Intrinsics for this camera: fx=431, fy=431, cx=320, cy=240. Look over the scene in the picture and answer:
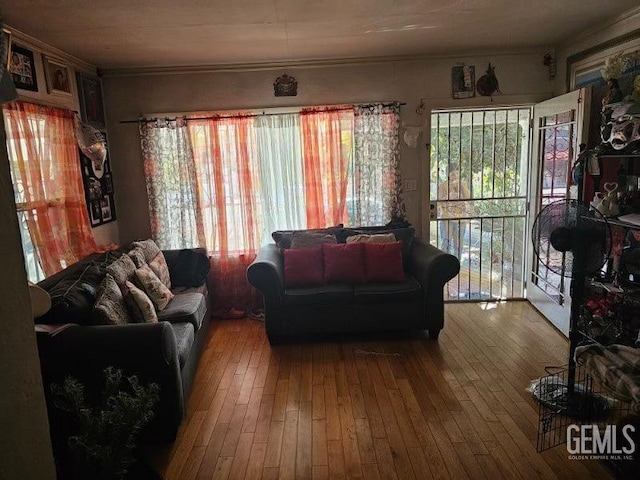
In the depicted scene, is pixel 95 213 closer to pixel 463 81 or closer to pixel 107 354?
pixel 107 354

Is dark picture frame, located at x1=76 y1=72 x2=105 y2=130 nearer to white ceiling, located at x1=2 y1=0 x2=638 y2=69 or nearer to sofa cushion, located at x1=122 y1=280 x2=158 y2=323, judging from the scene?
white ceiling, located at x1=2 y1=0 x2=638 y2=69

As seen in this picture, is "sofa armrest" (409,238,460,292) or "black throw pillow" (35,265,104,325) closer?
"black throw pillow" (35,265,104,325)

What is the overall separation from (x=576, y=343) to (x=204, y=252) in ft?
10.1

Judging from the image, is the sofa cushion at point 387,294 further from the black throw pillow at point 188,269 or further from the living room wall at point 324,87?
the living room wall at point 324,87

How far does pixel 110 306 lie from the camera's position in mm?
2527

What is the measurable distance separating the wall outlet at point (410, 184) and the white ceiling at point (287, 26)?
118 centimetres

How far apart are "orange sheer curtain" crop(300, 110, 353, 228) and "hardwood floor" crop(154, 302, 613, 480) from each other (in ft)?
4.30

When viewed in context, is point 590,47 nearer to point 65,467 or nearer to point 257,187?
point 257,187

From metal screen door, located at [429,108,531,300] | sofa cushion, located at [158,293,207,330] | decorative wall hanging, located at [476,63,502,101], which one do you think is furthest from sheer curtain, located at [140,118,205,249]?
decorative wall hanging, located at [476,63,502,101]

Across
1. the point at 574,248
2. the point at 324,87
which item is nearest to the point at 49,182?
the point at 324,87

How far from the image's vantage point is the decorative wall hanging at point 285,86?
4094 millimetres

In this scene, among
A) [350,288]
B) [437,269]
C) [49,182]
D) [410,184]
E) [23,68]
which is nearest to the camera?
[23,68]

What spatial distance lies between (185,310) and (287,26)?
2153 millimetres

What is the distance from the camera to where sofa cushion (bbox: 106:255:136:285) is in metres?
2.85
